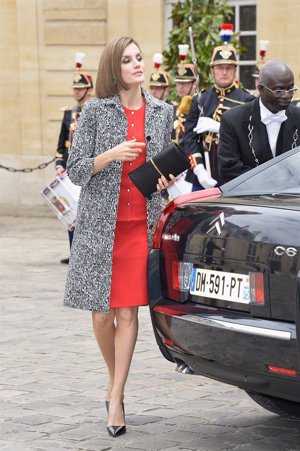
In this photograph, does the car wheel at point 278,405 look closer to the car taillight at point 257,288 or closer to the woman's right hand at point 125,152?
the car taillight at point 257,288

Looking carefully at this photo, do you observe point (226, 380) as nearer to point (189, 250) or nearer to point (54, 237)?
point (189, 250)

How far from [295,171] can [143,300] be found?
0.97 m

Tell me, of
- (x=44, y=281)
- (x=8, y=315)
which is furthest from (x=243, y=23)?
(x=8, y=315)

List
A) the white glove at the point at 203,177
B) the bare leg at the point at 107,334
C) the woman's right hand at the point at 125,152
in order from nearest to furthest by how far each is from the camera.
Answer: the woman's right hand at the point at 125,152, the bare leg at the point at 107,334, the white glove at the point at 203,177

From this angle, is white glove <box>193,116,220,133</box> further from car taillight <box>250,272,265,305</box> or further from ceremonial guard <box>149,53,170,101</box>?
car taillight <box>250,272,265,305</box>

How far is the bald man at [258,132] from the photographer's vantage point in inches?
289

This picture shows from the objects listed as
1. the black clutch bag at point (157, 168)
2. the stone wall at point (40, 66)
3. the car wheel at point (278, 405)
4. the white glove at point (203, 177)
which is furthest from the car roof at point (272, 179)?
Result: the stone wall at point (40, 66)

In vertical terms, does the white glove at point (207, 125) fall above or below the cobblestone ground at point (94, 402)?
above

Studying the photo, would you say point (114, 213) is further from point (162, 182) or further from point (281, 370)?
point (281, 370)

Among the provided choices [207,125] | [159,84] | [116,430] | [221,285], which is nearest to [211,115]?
[207,125]

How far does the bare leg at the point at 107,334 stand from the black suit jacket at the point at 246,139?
137 cm

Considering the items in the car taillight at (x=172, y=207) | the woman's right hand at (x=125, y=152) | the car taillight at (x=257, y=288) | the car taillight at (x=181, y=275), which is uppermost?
the woman's right hand at (x=125, y=152)

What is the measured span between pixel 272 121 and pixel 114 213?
53.0 inches

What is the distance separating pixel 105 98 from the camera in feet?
21.7
